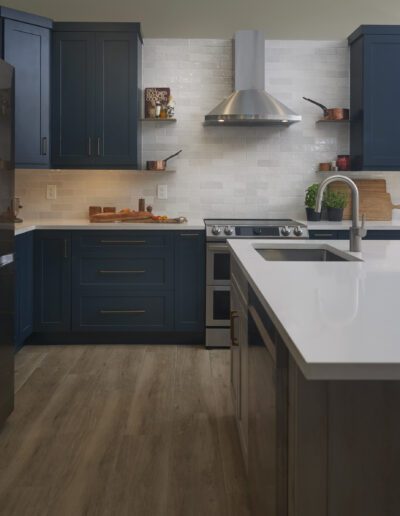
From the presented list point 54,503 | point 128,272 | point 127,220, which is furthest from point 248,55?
point 54,503

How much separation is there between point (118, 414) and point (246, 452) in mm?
1145

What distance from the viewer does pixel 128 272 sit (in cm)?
502

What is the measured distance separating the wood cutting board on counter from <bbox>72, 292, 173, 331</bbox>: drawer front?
6.12ft

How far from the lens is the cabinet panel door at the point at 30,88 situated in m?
4.93

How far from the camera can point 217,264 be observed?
4945 mm

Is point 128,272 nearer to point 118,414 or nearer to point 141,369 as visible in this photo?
point 141,369

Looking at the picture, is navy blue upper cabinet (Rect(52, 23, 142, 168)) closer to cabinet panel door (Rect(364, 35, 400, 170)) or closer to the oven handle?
the oven handle

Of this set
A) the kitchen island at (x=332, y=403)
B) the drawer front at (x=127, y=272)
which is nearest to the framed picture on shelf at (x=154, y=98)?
the drawer front at (x=127, y=272)

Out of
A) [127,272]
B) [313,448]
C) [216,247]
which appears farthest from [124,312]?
[313,448]

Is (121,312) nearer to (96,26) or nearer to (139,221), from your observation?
(139,221)

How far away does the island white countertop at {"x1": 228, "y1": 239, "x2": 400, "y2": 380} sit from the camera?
1042 mm

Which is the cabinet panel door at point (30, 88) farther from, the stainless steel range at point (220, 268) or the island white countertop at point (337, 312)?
the island white countertop at point (337, 312)

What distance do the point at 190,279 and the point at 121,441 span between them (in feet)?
6.84

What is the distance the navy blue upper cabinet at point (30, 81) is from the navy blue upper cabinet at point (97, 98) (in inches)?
4.2
